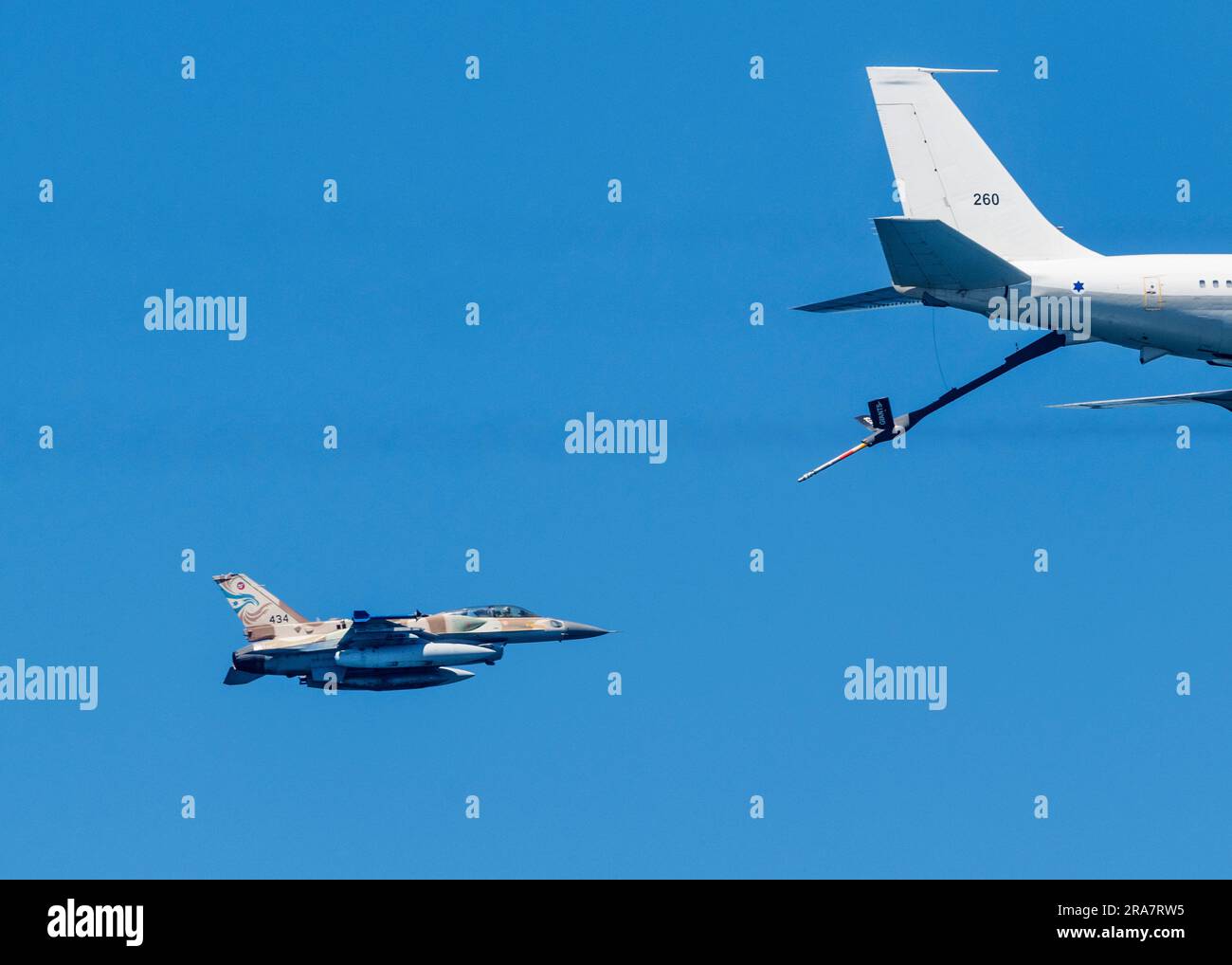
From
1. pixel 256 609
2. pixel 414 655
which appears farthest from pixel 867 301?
pixel 256 609

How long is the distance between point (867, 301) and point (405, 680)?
2215cm

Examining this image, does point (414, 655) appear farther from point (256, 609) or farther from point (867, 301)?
point (867, 301)

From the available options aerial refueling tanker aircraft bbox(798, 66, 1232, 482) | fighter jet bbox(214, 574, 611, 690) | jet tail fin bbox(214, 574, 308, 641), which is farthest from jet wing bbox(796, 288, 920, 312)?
jet tail fin bbox(214, 574, 308, 641)

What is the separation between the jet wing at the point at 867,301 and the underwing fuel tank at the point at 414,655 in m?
18.4

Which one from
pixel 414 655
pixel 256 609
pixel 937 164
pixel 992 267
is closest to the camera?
pixel 992 267

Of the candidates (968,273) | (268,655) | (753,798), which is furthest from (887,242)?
(268,655)

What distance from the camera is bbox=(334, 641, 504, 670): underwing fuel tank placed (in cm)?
7756

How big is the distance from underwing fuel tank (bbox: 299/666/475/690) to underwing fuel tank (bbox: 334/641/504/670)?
0.96 ft

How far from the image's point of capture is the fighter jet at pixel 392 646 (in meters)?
78.0

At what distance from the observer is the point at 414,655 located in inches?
3066

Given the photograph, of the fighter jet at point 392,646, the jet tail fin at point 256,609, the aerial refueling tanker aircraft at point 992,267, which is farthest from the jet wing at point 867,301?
the jet tail fin at point 256,609

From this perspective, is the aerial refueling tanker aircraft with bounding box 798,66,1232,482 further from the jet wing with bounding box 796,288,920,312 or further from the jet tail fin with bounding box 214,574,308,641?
the jet tail fin with bounding box 214,574,308,641
